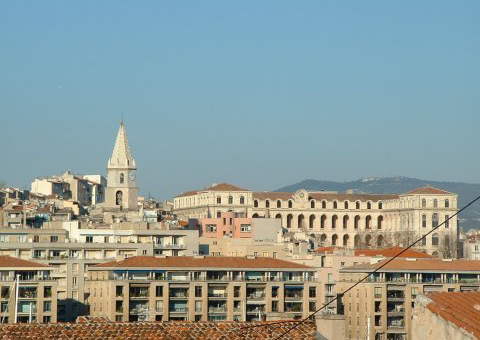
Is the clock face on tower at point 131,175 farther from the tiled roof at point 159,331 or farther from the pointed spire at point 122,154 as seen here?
the tiled roof at point 159,331

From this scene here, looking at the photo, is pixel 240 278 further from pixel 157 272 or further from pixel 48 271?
pixel 48 271

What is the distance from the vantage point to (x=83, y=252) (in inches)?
3829

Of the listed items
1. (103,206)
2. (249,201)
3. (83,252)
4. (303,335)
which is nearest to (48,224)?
(83,252)

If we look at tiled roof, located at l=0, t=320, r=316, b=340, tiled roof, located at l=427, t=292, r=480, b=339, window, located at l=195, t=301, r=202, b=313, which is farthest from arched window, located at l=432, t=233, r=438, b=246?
tiled roof, located at l=427, t=292, r=480, b=339

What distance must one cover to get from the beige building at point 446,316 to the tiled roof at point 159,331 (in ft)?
8.23

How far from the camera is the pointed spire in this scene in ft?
524

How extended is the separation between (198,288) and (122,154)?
260 feet

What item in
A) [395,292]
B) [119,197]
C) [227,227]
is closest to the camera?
[395,292]

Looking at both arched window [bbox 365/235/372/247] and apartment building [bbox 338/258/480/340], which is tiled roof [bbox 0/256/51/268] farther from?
arched window [bbox 365/235/372/247]

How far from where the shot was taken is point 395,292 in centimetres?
8588

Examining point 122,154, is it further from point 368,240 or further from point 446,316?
point 446,316

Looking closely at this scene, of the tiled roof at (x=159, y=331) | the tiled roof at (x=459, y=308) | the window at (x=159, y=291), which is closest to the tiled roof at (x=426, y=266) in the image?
the window at (x=159, y=291)

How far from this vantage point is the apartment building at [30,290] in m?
75.1

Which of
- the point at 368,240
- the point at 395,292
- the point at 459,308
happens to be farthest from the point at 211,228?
the point at 459,308
